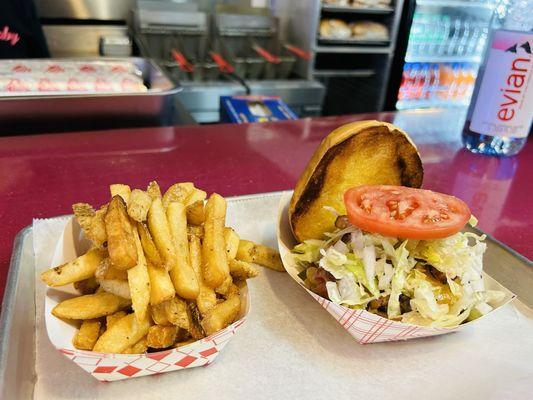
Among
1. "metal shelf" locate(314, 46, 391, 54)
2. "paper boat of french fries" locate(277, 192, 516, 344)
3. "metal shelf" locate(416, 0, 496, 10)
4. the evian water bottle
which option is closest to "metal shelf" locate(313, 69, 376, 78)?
"metal shelf" locate(314, 46, 391, 54)

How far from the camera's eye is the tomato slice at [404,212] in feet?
3.64

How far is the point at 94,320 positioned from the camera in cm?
101

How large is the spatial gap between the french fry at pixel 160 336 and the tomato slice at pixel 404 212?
1.73 ft

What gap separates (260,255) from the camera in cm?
133

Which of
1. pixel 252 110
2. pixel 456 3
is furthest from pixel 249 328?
pixel 456 3

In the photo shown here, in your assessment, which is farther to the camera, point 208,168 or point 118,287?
point 208,168

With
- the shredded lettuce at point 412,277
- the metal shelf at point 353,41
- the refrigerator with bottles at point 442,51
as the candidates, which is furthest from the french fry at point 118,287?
the refrigerator with bottles at point 442,51

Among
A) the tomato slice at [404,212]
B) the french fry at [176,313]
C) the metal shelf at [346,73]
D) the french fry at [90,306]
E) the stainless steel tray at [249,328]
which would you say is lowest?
the metal shelf at [346,73]

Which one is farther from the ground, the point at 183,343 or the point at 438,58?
the point at 183,343

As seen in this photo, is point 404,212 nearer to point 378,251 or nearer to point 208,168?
point 378,251

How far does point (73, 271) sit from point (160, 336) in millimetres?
233

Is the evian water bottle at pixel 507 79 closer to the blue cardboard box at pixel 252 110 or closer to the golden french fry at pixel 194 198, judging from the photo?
the blue cardboard box at pixel 252 110

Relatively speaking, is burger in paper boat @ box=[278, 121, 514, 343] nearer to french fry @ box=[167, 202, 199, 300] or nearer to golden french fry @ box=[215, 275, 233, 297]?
golden french fry @ box=[215, 275, 233, 297]

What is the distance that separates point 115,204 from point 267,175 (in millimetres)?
1039
